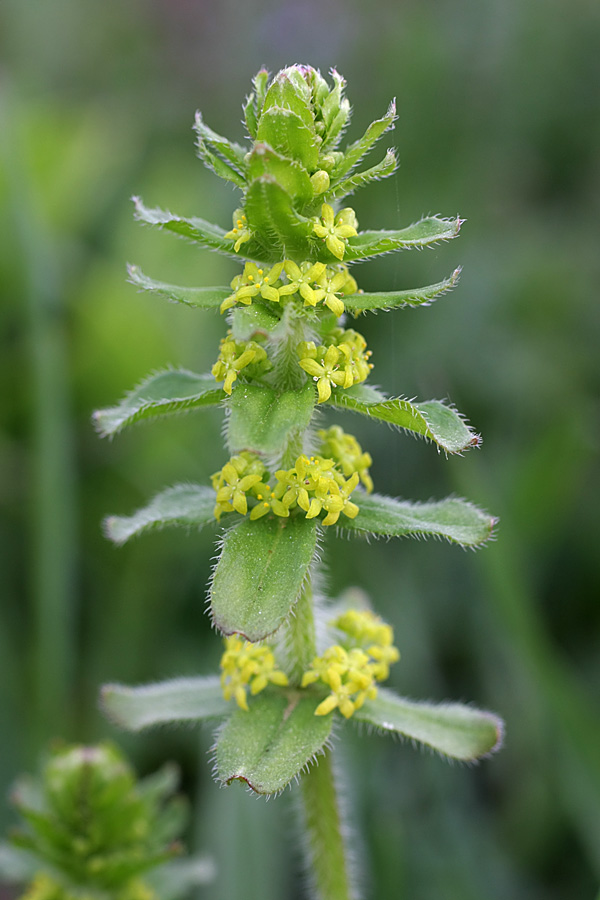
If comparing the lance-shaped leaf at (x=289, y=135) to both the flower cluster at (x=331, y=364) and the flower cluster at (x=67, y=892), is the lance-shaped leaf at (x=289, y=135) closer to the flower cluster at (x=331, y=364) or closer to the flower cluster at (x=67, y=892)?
the flower cluster at (x=331, y=364)

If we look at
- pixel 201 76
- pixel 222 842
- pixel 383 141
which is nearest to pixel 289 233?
pixel 222 842

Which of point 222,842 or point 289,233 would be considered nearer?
point 289,233

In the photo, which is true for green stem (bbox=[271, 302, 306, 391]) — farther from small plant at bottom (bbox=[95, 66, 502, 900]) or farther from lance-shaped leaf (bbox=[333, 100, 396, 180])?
lance-shaped leaf (bbox=[333, 100, 396, 180])

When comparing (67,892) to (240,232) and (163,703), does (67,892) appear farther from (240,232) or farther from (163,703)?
(240,232)

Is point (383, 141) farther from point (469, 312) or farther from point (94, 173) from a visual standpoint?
point (94, 173)

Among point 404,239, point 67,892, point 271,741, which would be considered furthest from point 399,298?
point 67,892

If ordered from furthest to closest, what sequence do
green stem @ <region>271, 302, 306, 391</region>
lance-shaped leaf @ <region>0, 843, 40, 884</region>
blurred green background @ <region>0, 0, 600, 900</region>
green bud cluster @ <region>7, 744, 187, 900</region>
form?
blurred green background @ <region>0, 0, 600, 900</region> → lance-shaped leaf @ <region>0, 843, 40, 884</region> → green bud cluster @ <region>7, 744, 187, 900</region> → green stem @ <region>271, 302, 306, 391</region>

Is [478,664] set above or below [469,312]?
below

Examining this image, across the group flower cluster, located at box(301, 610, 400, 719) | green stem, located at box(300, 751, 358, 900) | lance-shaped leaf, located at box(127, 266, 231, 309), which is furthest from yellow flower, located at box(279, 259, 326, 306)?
green stem, located at box(300, 751, 358, 900)
